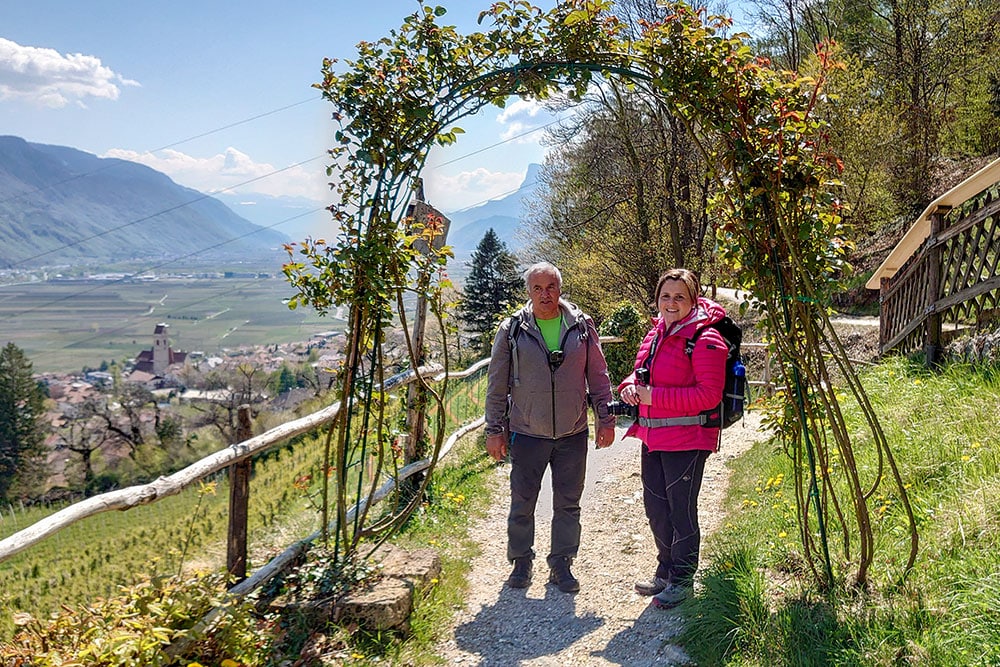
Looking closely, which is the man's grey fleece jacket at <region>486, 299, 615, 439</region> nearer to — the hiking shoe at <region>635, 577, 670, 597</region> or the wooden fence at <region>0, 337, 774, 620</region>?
the wooden fence at <region>0, 337, 774, 620</region>

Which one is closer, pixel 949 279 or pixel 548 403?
pixel 548 403

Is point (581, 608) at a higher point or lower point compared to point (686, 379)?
lower

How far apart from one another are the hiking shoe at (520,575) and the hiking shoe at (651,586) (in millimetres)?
640

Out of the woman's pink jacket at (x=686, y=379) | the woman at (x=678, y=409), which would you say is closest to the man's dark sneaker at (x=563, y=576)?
the woman at (x=678, y=409)

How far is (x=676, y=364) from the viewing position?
352cm

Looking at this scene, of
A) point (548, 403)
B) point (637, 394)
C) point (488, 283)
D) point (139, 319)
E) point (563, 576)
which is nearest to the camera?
point (637, 394)

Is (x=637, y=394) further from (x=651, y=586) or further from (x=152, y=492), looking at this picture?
(x=152, y=492)

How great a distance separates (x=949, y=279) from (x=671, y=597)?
5153 mm

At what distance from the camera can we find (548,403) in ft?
12.5

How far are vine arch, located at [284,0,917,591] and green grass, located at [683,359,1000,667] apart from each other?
0.12 m

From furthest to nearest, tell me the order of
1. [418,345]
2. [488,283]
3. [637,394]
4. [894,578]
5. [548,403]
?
[488,283] → [418,345] → [548,403] → [637,394] → [894,578]

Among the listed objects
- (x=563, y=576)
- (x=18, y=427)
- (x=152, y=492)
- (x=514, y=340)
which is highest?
(x=514, y=340)

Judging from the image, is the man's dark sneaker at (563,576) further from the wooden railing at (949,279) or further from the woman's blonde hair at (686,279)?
the wooden railing at (949,279)

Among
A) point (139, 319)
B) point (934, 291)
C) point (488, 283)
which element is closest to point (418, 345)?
point (934, 291)
